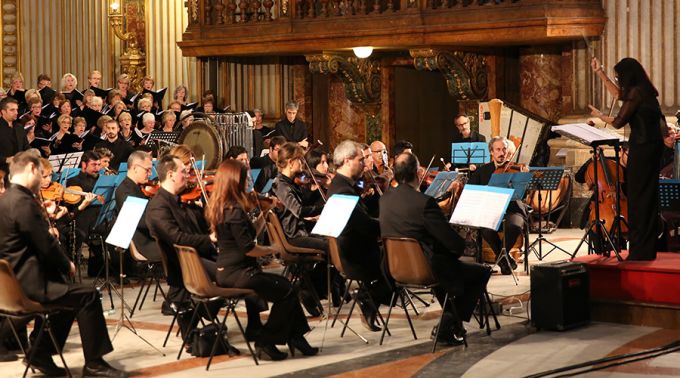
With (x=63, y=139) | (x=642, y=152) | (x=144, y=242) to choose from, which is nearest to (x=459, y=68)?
(x=63, y=139)

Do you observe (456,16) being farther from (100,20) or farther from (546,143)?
(100,20)

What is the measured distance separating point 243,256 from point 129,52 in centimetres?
1225

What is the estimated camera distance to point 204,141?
46.5 ft

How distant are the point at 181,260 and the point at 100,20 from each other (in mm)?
12674

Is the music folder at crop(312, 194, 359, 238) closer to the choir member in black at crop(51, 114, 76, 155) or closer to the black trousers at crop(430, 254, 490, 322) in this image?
the black trousers at crop(430, 254, 490, 322)

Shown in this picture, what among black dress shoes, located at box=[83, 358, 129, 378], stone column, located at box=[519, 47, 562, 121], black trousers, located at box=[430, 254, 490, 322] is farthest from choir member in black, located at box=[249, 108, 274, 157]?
black dress shoes, located at box=[83, 358, 129, 378]

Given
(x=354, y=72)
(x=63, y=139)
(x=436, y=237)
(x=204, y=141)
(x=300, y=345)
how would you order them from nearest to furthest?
(x=300, y=345)
(x=436, y=237)
(x=63, y=139)
(x=204, y=141)
(x=354, y=72)

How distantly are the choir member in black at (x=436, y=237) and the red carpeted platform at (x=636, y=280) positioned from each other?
42.3 inches

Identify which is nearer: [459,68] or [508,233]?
[508,233]

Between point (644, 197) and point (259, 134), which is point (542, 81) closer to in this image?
point (259, 134)

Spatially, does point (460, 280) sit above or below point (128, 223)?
below

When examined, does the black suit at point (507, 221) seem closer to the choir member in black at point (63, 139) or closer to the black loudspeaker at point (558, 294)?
the black loudspeaker at point (558, 294)

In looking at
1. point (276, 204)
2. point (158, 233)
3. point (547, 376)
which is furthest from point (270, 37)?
point (547, 376)

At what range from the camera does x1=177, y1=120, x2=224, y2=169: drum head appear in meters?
14.0
